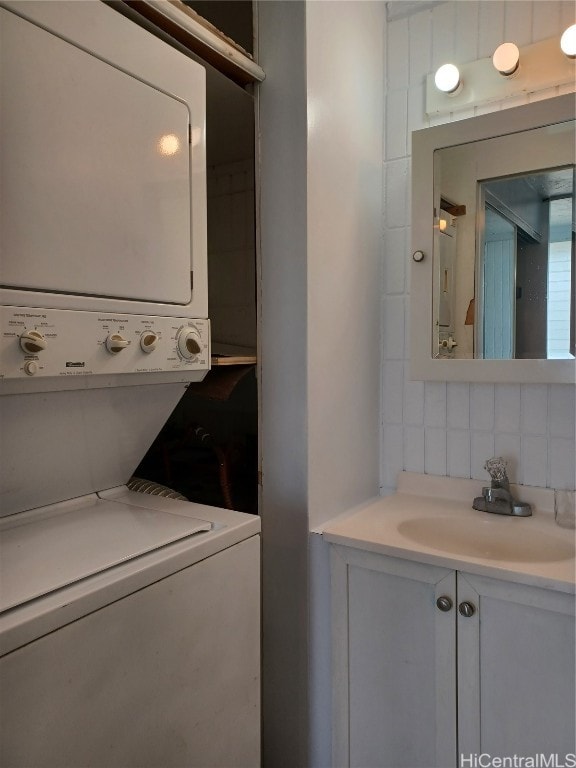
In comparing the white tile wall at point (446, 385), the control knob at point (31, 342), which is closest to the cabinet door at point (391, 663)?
the white tile wall at point (446, 385)

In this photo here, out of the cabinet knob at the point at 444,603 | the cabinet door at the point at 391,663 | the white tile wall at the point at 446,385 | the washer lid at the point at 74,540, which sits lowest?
the cabinet door at the point at 391,663

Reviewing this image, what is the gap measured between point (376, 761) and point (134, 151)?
5.91ft

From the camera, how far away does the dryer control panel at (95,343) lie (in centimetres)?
95

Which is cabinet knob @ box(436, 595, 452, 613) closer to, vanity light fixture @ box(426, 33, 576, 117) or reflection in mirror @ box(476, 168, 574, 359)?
reflection in mirror @ box(476, 168, 574, 359)

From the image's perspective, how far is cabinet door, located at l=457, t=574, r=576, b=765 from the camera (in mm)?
1309

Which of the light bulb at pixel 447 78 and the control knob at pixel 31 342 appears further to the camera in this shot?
the light bulb at pixel 447 78

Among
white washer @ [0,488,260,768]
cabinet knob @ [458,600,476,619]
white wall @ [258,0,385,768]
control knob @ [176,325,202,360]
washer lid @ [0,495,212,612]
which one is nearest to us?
white washer @ [0,488,260,768]

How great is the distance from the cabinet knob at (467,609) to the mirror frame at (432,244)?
707 mm

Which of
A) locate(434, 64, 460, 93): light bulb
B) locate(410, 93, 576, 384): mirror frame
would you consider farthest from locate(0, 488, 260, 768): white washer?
locate(434, 64, 460, 93): light bulb

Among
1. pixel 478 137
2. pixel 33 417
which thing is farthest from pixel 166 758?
pixel 478 137

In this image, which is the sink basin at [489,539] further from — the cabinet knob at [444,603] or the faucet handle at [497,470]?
the cabinet knob at [444,603]

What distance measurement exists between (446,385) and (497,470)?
1.16ft

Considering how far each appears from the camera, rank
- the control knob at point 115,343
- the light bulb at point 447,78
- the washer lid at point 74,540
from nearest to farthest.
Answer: the washer lid at point 74,540 → the control knob at point 115,343 → the light bulb at point 447,78

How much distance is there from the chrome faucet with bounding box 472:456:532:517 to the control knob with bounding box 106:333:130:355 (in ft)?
4.27
